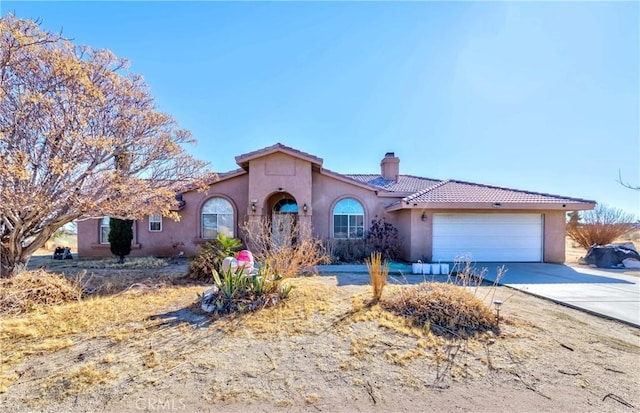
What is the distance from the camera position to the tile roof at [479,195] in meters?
14.4

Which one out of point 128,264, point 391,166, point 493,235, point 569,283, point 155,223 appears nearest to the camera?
point 569,283

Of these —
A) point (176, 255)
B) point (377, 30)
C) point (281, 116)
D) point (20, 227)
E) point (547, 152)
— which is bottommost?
point (176, 255)

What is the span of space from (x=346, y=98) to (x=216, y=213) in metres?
10.4

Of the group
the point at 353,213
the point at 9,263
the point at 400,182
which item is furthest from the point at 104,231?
the point at 400,182

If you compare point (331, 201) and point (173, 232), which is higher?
point (331, 201)

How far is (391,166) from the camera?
20.6 meters

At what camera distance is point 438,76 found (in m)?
14.3

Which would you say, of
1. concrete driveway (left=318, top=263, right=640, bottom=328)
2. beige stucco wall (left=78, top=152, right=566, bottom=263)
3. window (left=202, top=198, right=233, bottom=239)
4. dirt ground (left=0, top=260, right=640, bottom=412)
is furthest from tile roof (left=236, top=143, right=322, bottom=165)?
dirt ground (left=0, top=260, right=640, bottom=412)

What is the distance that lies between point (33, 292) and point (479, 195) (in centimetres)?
1802

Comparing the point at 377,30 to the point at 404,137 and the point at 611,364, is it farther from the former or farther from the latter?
the point at 611,364

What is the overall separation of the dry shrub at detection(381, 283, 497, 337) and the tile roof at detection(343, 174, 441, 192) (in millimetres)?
10866

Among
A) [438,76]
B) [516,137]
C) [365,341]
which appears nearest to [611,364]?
[365,341]

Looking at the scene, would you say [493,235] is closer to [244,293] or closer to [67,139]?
[244,293]

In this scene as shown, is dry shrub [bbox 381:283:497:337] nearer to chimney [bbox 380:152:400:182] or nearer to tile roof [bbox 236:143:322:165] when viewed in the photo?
tile roof [bbox 236:143:322:165]
